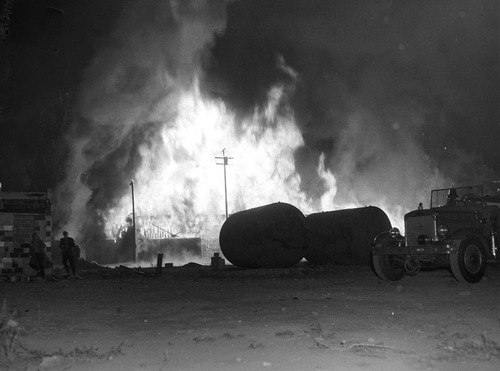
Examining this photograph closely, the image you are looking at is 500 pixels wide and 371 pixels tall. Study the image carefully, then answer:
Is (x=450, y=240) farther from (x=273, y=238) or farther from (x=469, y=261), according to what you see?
(x=273, y=238)

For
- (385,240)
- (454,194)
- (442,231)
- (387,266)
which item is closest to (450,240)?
(442,231)

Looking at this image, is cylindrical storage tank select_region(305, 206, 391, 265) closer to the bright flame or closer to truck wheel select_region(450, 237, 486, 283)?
truck wheel select_region(450, 237, 486, 283)

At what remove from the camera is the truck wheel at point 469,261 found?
11234mm

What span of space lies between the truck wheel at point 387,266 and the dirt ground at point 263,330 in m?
1.65

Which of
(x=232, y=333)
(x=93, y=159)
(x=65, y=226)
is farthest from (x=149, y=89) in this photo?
(x=232, y=333)

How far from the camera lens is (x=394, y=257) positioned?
42.8ft

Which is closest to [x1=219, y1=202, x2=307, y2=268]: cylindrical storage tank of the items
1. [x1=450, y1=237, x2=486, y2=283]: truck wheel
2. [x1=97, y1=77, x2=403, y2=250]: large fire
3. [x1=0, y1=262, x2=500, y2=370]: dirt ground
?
[x1=0, y1=262, x2=500, y2=370]: dirt ground

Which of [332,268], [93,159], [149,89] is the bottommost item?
[332,268]

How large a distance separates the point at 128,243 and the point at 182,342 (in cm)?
5313

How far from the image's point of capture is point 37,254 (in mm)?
17406

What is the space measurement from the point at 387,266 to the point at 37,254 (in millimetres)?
11421

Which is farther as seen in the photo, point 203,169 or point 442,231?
point 203,169

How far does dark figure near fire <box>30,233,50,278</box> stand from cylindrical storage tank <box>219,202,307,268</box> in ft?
23.3

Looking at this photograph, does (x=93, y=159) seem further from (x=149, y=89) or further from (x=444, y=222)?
(x=444, y=222)
